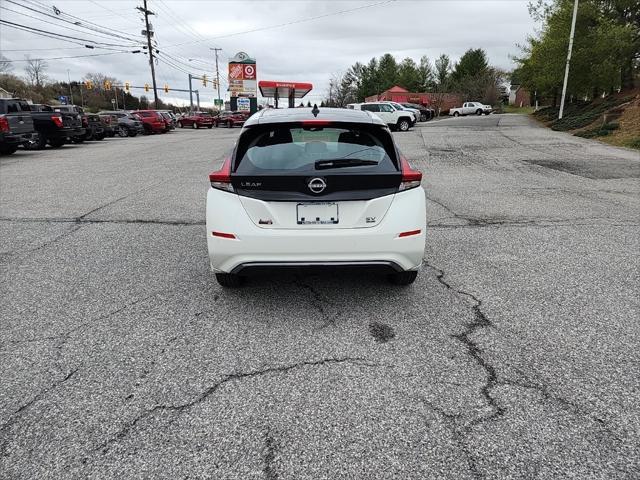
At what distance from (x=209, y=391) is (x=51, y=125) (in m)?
21.7

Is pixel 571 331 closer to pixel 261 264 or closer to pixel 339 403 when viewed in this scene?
pixel 339 403

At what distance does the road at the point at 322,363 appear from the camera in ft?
7.54

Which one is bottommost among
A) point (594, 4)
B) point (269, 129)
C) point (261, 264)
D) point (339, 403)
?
point (339, 403)

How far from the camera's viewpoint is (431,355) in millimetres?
3201

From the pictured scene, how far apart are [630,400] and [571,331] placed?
0.89m

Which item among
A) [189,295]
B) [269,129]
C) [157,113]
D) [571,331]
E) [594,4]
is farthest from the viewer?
[157,113]

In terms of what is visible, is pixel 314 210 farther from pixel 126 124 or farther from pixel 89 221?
pixel 126 124

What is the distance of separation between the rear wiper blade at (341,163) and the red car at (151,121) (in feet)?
115

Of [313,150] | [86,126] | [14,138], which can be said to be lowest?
[14,138]

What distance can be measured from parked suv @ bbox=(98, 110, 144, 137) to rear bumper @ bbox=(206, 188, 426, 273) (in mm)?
32262

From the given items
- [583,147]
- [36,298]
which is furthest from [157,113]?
[36,298]

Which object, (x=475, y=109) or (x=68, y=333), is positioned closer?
(x=68, y=333)

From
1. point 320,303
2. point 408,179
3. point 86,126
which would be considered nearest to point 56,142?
point 86,126

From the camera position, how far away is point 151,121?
35.3 meters
